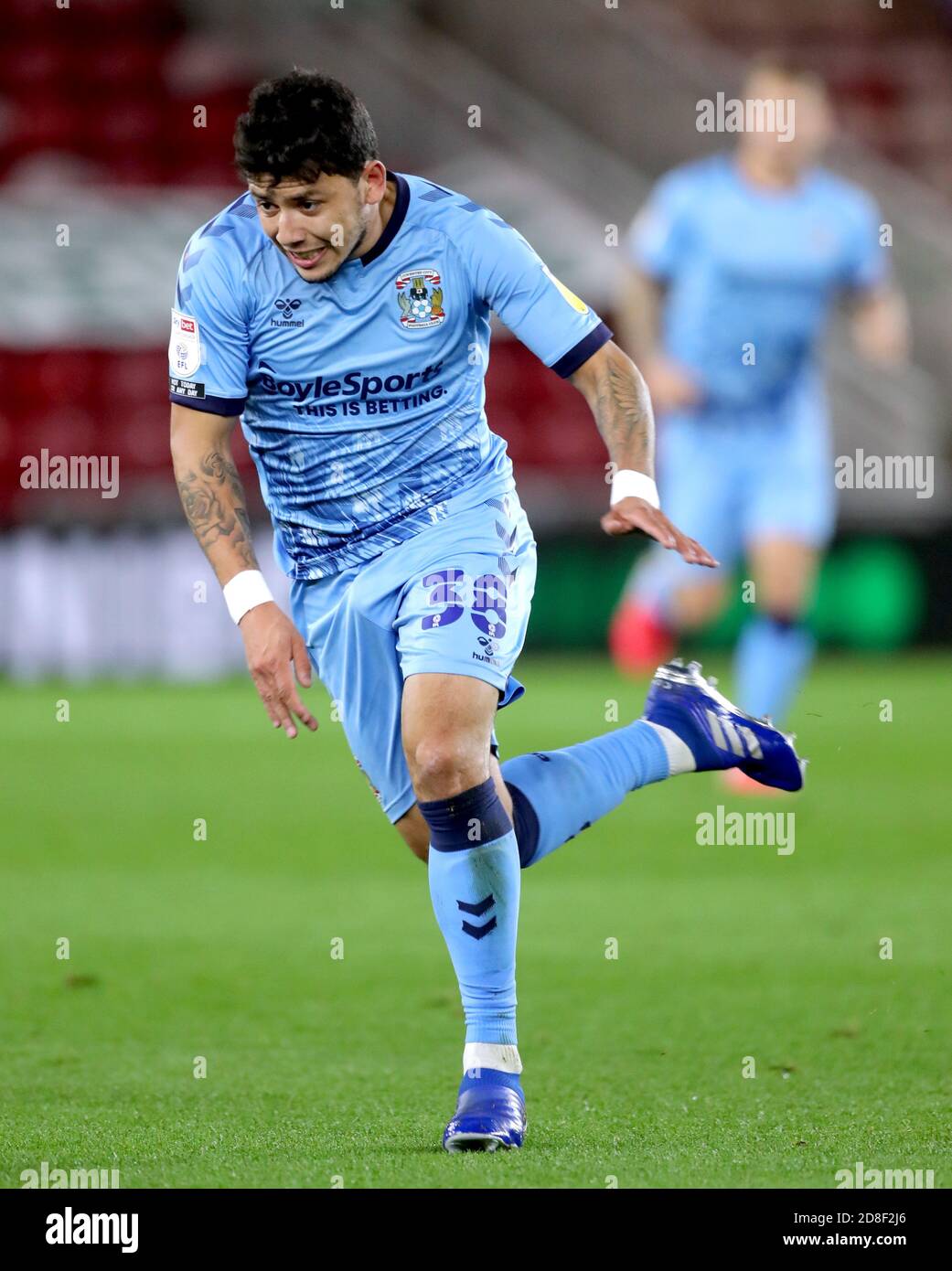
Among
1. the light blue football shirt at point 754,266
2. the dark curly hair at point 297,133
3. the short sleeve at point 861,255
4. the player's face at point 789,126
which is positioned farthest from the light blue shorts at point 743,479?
the dark curly hair at point 297,133

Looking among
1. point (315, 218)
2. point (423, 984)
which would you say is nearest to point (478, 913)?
point (315, 218)

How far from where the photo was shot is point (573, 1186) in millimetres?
3396

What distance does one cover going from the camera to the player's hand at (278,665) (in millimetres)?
3900

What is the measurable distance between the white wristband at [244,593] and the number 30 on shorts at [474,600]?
32 cm

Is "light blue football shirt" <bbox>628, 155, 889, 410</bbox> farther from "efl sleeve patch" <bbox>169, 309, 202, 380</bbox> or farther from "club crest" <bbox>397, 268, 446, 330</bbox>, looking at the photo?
"efl sleeve patch" <bbox>169, 309, 202, 380</bbox>

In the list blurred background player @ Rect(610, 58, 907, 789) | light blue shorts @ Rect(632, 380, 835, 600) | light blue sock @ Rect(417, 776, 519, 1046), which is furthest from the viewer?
blurred background player @ Rect(610, 58, 907, 789)

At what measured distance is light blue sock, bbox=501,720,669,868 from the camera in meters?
4.55

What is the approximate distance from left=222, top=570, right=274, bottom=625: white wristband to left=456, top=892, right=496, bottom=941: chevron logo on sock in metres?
0.70

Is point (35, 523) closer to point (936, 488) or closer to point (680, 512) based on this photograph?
point (680, 512)

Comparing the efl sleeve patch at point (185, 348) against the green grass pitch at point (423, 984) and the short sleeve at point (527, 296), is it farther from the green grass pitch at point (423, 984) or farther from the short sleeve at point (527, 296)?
the green grass pitch at point (423, 984)

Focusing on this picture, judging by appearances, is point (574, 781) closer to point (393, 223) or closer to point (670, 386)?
point (393, 223)

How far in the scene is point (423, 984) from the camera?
223 inches

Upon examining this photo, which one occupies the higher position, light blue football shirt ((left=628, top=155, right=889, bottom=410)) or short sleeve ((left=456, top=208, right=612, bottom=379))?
light blue football shirt ((left=628, top=155, right=889, bottom=410))

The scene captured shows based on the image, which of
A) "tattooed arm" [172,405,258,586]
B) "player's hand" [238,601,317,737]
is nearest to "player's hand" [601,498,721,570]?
"player's hand" [238,601,317,737]
